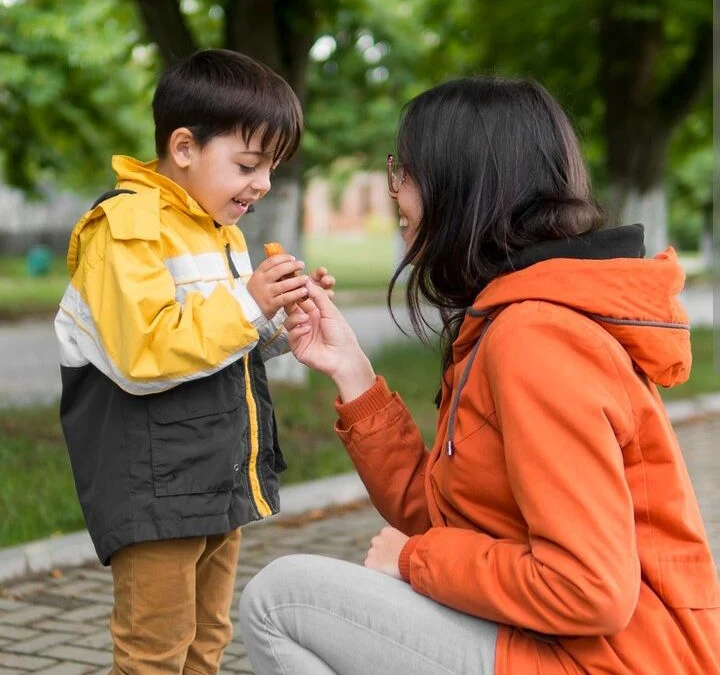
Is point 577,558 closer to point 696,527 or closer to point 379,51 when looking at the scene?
point 696,527

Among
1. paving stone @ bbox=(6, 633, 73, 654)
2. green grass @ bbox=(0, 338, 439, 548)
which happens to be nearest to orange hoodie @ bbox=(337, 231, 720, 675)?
paving stone @ bbox=(6, 633, 73, 654)

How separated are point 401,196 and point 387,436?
522mm

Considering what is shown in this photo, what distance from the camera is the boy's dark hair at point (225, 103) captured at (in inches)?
109

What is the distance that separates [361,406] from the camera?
266 cm

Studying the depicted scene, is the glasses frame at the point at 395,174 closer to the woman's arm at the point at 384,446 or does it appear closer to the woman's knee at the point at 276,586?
the woman's arm at the point at 384,446

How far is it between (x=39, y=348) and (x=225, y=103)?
12281 millimetres

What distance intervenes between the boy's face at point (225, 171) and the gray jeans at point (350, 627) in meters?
0.88

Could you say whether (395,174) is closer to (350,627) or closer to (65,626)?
(350,627)

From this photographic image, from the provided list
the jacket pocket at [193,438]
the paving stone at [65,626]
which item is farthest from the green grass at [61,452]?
the jacket pocket at [193,438]

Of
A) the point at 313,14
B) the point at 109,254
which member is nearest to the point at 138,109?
the point at 313,14

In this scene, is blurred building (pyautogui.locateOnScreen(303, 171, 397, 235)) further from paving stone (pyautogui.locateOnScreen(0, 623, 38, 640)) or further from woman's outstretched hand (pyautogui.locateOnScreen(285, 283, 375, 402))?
woman's outstretched hand (pyautogui.locateOnScreen(285, 283, 375, 402))

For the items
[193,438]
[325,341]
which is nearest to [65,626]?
[193,438]

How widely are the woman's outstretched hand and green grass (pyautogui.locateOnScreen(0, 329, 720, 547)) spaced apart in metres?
1.12

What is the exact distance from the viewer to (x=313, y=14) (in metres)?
8.30
